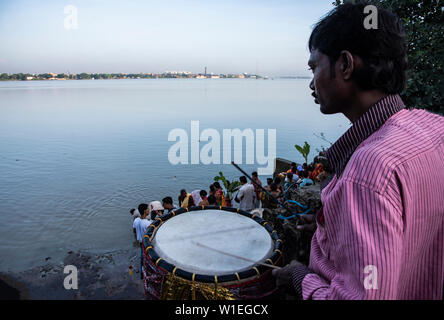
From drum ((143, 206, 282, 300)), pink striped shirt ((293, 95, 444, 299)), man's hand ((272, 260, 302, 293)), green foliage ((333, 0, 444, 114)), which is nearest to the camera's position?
pink striped shirt ((293, 95, 444, 299))

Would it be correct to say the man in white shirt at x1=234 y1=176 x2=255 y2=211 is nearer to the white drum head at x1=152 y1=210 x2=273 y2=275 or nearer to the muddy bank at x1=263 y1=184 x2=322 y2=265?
the white drum head at x1=152 y1=210 x2=273 y2=275

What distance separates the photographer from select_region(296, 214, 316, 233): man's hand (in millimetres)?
1957

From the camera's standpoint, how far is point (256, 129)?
92.0 feet

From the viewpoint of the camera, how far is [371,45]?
111 cm

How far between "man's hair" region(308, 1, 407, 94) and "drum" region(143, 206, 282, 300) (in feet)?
5.06

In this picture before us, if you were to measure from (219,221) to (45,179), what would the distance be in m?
14.4

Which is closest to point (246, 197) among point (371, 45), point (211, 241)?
point (211, 241)

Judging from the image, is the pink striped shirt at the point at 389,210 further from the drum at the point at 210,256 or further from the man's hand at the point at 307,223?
the drum at the point at 210,256

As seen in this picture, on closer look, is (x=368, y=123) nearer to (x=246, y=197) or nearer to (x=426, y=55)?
(x=246, y=197)

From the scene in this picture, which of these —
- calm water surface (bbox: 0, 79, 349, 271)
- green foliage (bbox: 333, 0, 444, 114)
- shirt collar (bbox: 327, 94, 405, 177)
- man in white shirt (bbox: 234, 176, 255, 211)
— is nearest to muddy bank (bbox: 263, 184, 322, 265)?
shirt collar (bbox: 327, 94, 405, 177)

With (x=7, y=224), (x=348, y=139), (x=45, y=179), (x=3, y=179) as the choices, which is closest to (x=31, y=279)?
(x=7, y=224)
